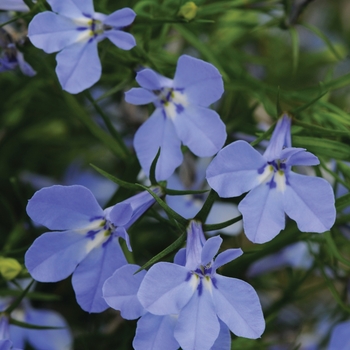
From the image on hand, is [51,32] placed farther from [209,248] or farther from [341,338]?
[341,338]

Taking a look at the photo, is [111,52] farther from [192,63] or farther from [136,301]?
[136,301]

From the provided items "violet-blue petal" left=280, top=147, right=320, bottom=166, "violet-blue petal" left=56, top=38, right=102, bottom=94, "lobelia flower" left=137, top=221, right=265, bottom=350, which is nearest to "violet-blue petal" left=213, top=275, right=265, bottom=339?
"lobelia flower" left=137, top=221, right=265, bottom=350

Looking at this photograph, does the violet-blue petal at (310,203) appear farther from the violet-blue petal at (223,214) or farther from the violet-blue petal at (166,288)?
the violet-blue petal at (223,214)

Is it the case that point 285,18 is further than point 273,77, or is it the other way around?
point 273,77

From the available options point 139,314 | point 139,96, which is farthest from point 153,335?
point 139,96

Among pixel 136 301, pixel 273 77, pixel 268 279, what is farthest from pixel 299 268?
pixel 136 301

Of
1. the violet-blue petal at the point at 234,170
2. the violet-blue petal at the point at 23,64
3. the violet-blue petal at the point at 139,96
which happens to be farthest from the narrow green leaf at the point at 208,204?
the violet-blue petal at the point at 23,64
